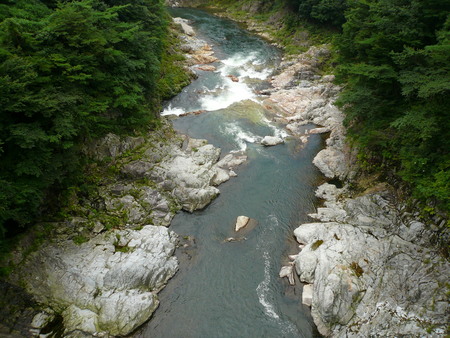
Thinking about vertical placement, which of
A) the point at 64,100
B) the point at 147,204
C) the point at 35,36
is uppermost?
the point at 35,36

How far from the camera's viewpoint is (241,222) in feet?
65.4

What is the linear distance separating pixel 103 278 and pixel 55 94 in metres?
10.1

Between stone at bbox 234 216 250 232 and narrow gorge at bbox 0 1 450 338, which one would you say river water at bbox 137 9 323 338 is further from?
stone at bbox 234 216 250 232

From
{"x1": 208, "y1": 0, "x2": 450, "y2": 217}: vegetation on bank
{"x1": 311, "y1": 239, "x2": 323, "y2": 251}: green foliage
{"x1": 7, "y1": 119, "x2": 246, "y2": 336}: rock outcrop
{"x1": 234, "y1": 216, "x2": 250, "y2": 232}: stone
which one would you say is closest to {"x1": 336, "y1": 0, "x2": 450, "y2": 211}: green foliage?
{"x1": 208, "y1": 0, "x2": 450, "y2": 217}: vegetation on bank

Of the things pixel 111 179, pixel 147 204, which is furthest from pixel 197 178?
pixel 111 179

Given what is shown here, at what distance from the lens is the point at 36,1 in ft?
68.0

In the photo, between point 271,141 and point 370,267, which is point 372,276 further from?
point 271,141

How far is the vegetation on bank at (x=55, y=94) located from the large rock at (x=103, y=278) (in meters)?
2.69

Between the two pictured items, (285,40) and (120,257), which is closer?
(120,257)

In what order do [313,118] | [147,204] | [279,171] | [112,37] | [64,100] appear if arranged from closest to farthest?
[64,100] < [147,204] < [112,37] < [279,171] < [313,118]

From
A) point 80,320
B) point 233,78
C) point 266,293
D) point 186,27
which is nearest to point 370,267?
point 266,293

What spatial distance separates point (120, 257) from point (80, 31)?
1432 cm

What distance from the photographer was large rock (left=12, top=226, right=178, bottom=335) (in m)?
14.2

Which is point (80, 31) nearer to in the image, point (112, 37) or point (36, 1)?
point (112, 37)
